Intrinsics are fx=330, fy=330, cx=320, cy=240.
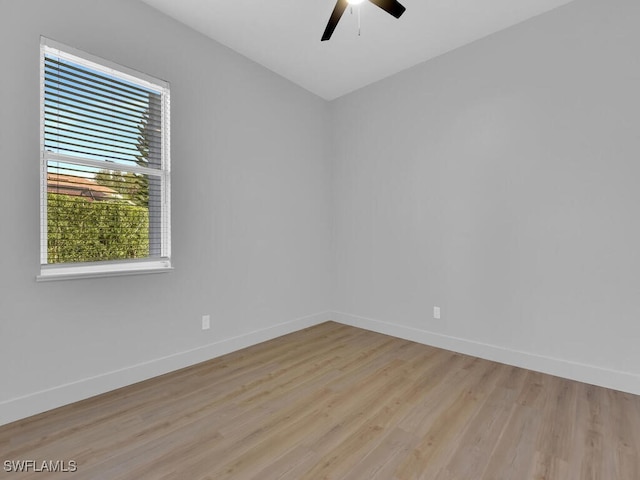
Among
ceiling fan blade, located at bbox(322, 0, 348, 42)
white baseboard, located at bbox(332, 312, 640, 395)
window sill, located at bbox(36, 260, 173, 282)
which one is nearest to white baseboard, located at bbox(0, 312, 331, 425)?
window sill, located at bbox(36, 260, 173, 282)

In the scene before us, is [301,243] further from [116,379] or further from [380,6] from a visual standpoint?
[380,6]

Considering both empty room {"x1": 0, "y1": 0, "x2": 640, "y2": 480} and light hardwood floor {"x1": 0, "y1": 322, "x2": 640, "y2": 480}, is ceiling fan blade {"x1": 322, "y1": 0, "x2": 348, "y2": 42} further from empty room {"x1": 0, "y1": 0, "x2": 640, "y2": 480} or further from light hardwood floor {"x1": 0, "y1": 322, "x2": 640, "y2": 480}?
light hardwood floor {"x1": 0, "y1": 322, "x2": 640, "y2": 480}

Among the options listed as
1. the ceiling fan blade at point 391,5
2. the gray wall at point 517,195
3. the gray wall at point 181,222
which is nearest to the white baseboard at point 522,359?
the gray wall at point 517,195

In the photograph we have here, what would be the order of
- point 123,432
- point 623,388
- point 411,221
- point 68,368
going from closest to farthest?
point 123,432
point 68,368
point 623,388
point 411,221

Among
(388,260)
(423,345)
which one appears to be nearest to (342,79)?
(388,260)

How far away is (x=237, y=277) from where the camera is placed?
10.9 ft

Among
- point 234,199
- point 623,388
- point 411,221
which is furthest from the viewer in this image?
point 411,221

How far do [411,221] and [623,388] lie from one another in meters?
2.16

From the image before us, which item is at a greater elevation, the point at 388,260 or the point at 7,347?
the point at 388,260

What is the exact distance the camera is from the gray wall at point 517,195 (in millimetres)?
2506

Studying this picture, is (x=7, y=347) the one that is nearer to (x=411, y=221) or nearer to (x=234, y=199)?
(x=234, y=199)

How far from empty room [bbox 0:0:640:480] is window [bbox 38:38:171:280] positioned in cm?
2

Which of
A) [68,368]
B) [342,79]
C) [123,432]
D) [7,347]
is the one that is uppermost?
[342,79]

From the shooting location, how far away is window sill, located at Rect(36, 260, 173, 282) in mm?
2208
